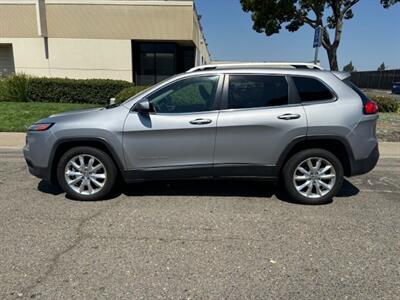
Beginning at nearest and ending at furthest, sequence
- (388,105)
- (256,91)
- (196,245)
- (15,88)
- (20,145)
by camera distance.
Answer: (196,245) → (256,91) → (20,145) → (388,105) → (15,88)

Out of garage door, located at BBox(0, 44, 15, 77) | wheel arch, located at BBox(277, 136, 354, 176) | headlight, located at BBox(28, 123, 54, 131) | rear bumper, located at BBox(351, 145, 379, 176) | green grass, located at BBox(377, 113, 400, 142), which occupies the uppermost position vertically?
garage door, located at BBox(0, 44, 15, 77)

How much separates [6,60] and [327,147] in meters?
21.9

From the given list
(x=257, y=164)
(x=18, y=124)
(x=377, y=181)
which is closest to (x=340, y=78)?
(x=257, y=164)

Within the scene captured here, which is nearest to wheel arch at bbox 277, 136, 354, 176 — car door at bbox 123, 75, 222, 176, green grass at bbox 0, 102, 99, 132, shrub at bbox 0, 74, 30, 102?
car door at bbox 123, 75, 222, 176

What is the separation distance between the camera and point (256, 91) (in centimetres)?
450

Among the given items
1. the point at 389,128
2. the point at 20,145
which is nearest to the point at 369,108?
the point at 389,128

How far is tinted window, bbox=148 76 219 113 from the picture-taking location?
4445 millimetres

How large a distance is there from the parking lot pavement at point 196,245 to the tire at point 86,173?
0.51 ft

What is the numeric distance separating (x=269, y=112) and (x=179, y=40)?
1592cm

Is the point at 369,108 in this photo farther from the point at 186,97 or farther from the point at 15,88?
the point at 15,88

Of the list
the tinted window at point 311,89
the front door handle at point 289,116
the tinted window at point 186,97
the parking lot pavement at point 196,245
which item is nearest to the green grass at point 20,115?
the parking lot pavement at point 196,245

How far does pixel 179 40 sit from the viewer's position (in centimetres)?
1920

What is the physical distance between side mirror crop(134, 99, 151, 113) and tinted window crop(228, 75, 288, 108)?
3.32 ft

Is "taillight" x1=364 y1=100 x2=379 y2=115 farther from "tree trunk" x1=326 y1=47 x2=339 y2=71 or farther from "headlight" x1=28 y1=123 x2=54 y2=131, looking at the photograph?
"tree trunk" x1=326 y1=47 x2=339 y2=71
